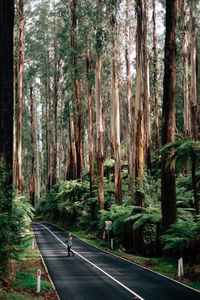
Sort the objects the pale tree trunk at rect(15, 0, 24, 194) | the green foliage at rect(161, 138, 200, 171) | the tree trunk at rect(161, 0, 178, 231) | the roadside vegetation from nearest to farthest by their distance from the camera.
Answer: the roadside vegetation < the green foliage at rect(161, 138, 200, 171) < the tree trunk at rect(161, 0, 178, 231) < the pale tree trunk at rect(15, 0, 24, 194)

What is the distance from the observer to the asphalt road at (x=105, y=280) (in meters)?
13.7

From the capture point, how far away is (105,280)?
1647 centimetres

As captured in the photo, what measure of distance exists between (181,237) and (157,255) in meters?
5.89

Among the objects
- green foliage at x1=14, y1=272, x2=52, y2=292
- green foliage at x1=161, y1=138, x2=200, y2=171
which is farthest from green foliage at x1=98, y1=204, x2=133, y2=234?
green foliage at x1=14, y1=272, x2=52, y2=292

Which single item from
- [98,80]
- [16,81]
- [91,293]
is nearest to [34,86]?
[16,81]

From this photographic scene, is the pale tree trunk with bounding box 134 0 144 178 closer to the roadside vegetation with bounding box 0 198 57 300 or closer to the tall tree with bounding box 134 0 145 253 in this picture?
the tall tree with bounding box 134 0 145 253

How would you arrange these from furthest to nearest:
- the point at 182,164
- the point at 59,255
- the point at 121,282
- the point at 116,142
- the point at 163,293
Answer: the point at 116,142, the point at 59,255, the point at 182,164, the point at 121,282, the point at 163,293

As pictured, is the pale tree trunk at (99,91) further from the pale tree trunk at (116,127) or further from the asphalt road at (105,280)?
the asphalt road at (105,280)

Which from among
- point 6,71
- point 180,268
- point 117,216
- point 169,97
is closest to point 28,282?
point 180,268

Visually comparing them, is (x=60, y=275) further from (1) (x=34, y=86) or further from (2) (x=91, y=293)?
(1) (x=34, y=86)

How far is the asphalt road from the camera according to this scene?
13.7m

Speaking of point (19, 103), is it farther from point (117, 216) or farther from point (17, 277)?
point (17, 277)

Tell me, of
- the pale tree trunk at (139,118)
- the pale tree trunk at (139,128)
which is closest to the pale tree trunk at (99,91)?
the pale tree trunk at (139,128)

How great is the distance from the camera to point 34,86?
2704 inches
